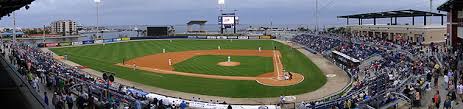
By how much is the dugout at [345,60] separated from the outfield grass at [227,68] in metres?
6.59

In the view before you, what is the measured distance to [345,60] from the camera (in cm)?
Answer: 3931

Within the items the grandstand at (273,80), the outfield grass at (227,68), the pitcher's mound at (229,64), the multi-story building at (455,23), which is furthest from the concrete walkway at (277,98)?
the multi-story building at (455,23)

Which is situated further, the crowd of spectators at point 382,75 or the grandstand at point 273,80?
the crowd of spectators at point 382,75

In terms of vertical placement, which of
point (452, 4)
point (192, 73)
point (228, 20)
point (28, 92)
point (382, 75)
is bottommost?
point (192, 73)

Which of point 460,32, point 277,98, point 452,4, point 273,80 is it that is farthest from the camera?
point 460,32

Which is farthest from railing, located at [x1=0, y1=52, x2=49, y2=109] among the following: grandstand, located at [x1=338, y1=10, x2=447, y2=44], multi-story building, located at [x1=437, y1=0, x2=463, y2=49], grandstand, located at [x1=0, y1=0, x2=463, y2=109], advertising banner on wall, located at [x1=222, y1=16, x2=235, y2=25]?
advertising banner on wall, located at [x1=222, y1=16, x2=235, y2=25]

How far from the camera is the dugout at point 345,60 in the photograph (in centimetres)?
3609

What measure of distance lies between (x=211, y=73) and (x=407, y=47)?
17236mm

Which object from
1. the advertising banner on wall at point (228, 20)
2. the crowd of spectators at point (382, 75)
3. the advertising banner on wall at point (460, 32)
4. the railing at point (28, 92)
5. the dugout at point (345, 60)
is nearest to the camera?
the railing at point (28, 92)

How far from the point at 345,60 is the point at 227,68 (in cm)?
1091

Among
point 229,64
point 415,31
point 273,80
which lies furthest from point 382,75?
point 415,31

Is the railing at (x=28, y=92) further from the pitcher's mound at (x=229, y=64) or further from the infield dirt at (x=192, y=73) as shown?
the pitcher's mound at (x=229, y=64)

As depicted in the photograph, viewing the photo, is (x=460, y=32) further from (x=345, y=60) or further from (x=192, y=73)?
(x=192, y=73)

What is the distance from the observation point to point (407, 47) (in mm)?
37250
